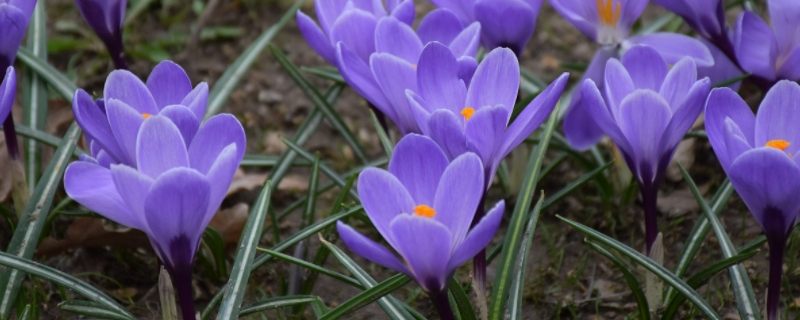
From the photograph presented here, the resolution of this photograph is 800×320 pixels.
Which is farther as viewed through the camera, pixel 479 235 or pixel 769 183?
pixel 769 183

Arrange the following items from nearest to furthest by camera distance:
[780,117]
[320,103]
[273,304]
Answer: [780,117], [273,304], [320,103]

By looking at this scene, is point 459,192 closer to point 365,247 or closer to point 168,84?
point 365,247

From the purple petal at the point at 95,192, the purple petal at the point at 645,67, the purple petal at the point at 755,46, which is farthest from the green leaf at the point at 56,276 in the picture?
the purple petal at the point at 755,46

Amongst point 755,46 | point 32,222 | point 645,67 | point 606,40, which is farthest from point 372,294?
point 755,46

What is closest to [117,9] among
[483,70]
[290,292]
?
[290,292]

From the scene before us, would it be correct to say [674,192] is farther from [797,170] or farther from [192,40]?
[192,40]

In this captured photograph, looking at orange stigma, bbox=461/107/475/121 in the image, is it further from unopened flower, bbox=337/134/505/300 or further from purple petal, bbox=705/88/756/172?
purple petal, bbox=705/88/756/172
